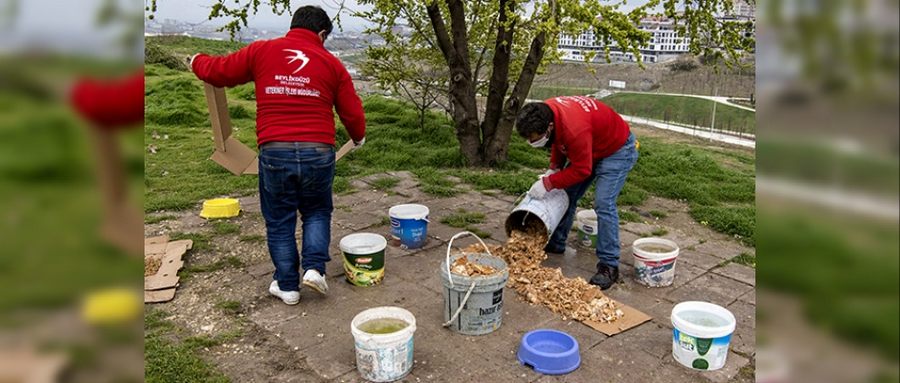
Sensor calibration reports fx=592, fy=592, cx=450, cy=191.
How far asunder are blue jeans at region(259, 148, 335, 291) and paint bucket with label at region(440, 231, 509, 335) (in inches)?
39.1

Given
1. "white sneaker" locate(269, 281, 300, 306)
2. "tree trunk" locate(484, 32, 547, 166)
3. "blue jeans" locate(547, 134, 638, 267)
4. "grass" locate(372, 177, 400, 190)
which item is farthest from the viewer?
"tree trunk" locate(484, 32, 547, 166)

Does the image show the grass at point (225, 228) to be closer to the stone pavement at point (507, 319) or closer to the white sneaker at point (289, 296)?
the stone pavement at point (507, 319)

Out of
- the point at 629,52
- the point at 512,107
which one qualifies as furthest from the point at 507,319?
the point at 512,107

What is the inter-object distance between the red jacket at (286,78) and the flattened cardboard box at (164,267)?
114 centimetres

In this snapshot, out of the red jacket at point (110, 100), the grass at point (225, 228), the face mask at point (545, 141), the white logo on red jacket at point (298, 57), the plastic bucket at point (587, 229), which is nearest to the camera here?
the red jacket at point (110, 100)

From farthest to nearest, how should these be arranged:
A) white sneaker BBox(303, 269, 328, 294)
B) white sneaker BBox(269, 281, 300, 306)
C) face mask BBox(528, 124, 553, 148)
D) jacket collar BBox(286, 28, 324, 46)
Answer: face mask BBox(528, 124, 553, 148)
white sneaker BBox(269, 281, 300, 306)
white sneaker BBox(303, 269, 328, 294)
jacket collar BBox(286, 28, 324, 46)

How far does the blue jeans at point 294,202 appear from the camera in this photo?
377cm

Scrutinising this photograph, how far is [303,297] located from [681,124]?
1839 centimetres

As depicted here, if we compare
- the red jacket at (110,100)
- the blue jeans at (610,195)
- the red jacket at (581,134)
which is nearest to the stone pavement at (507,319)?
the blue jeans at (610,195)

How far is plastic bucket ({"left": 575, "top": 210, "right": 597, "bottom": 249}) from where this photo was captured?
5371mm

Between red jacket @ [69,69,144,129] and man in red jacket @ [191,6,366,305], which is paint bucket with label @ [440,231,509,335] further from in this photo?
red jacket @ [69,69,144,129]

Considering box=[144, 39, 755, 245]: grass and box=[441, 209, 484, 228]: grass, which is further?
box=[144, 39, 755, 245]: grass

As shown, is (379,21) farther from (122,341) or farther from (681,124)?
(681,124)

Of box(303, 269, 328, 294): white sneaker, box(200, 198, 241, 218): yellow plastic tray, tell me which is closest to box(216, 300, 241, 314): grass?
box(303, 269, 328, 294): white sneaker
